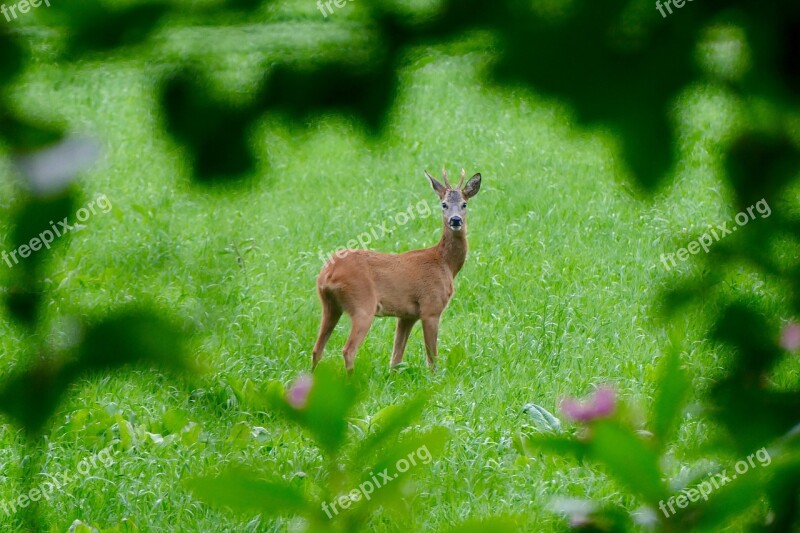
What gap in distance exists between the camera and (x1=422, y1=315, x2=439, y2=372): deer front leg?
608 centimetres

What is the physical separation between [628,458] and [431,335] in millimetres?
5420

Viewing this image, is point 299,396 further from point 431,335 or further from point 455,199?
point 455,199

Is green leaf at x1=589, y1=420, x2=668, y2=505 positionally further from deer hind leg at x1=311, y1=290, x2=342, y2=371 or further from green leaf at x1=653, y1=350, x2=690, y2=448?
deer hind leg at x1=311, y1=290, x2=342, y2=371

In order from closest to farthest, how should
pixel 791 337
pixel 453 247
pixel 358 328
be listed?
1. pixel 791 337
2. pixel 358 328
3. pixel 453 247

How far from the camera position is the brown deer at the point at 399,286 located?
6137 millimetres

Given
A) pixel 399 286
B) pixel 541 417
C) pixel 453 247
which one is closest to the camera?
pixel 541 417

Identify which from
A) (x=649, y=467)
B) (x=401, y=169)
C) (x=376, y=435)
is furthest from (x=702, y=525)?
(x=401, y=169)

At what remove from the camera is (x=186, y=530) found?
3.97 m

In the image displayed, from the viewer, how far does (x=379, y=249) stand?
8.03 meters

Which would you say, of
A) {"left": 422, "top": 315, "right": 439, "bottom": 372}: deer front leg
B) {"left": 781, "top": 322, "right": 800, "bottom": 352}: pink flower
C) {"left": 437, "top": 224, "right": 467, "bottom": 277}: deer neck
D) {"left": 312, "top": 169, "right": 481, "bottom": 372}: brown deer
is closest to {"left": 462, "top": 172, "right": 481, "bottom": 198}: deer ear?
{"left": 312, "top": 169, "right": 481, "bottom": 372}: brown deer

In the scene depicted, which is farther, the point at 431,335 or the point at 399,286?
the point at 399,286

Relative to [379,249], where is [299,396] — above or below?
above

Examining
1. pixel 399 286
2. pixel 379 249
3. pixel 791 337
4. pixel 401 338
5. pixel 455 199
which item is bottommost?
pixel 379 249

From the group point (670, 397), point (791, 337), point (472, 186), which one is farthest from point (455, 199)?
point (670, 397)
